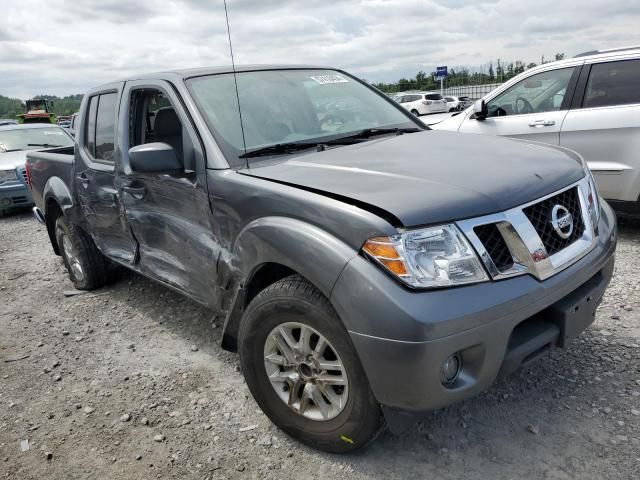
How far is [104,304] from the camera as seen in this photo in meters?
4.52

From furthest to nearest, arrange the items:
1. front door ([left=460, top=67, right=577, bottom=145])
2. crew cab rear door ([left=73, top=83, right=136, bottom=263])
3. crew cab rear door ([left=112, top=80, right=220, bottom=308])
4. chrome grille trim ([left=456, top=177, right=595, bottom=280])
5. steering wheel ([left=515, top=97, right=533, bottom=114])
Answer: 1. steering wheel ([left=515, top=97, right=533, bottom=114])
2. front door ([left=460, top=67, right=577, bottom=145])
3. crew cab rear door ([left=73, top=83, right=136, bottom=263])
4. crew cab rear door ([left=112, top=80, right=220, bottom=308])
5. chrome grille trim ([left=456, top=177, right=595, bottom=280])

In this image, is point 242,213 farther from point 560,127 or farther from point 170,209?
point 560,127

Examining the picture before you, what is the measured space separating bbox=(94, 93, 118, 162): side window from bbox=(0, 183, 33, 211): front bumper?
19.4ft

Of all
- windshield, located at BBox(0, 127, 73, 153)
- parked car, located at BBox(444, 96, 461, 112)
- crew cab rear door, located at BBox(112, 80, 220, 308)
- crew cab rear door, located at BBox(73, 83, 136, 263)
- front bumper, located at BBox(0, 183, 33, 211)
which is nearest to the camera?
crew cab rear door, located at BBox(112, 80, 220, 308)

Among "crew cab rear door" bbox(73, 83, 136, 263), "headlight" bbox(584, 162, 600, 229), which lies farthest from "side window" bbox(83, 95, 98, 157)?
"headlight" bbox(584, 162, 600, 229)

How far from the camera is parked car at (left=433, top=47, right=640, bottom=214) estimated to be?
4.74 metres

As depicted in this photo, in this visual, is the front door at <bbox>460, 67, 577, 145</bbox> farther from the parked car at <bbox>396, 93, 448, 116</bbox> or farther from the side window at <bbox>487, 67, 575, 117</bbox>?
the parked car at <bbox>396, 93, 448, 116</bbox>

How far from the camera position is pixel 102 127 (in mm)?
3965

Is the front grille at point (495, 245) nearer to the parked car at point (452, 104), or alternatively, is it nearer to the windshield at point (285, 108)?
the windshield at point (285, 108)

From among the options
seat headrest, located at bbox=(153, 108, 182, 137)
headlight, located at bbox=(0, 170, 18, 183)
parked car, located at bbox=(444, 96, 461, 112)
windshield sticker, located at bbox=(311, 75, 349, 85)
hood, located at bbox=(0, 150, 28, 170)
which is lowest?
parked car, located at bbox=(444, 96, 461, 112)

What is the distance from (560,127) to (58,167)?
15.5 feet

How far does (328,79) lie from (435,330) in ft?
7.58

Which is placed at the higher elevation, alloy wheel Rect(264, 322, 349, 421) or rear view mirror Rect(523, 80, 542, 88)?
rear view mirror Rect(523, 80, 542, 88)

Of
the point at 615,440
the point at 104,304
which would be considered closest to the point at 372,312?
the point at 615,440
